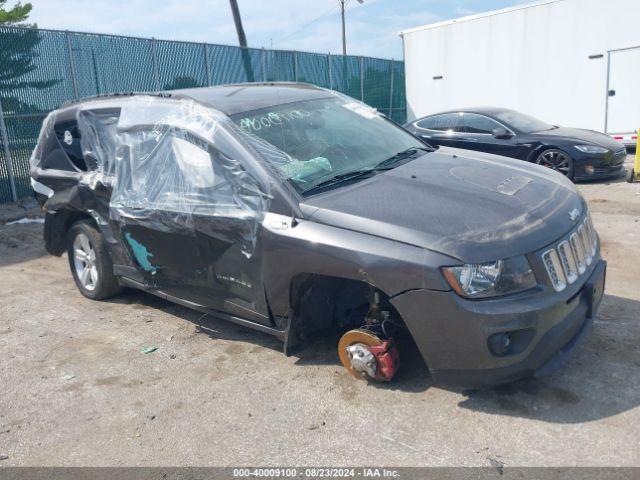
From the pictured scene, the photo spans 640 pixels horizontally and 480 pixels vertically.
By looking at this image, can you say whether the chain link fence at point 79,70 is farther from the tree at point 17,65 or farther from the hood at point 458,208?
the hood at point 458,208

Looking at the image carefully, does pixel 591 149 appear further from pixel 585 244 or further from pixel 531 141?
pixel 585 244

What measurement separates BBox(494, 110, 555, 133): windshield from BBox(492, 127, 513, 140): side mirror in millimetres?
302

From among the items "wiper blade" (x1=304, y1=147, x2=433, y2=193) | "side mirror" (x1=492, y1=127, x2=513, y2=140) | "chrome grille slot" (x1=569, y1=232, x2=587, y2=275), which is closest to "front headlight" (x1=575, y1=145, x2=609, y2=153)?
"side mirror" (x1=492, y1=127, x2=513, y2=140)

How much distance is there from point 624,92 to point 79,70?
11.3m

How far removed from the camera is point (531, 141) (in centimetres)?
981

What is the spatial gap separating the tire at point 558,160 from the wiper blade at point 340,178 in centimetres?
669

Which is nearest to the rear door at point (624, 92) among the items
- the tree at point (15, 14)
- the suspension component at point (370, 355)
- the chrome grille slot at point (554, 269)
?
the chrome grille slot at point (554, 269)

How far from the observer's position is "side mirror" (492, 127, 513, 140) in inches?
383

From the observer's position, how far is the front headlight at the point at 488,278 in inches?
117

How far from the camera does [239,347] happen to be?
14.0 feet

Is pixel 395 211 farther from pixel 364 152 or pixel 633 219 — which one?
pixel 633 219

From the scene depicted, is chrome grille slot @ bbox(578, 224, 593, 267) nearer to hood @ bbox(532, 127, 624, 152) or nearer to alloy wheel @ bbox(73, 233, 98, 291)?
alloy wheel @ bbox(73, 233, 98, 291)

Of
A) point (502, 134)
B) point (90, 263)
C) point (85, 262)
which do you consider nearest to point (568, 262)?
point (90, 263)

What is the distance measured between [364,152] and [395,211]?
1.07m
